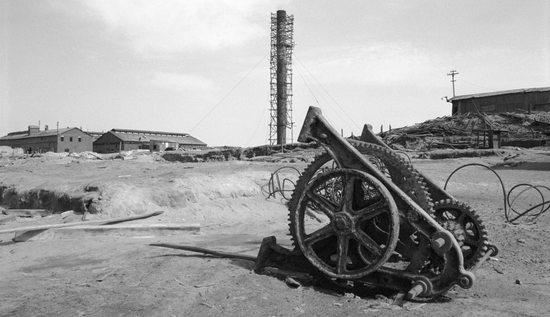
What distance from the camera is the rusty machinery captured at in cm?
450

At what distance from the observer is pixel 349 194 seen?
486 centimetres

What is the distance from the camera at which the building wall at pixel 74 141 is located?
223 ft

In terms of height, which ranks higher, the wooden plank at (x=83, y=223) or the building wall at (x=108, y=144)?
the building wall at (x=108, y=144)

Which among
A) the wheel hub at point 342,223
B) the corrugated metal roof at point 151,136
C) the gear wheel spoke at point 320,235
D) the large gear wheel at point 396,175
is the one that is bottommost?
the gear wheel spoke at point 320,235

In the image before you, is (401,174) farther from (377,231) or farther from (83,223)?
(83,223)

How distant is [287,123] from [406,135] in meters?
13.4

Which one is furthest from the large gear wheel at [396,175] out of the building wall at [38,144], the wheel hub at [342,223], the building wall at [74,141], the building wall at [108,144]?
the building wall at [38,144]

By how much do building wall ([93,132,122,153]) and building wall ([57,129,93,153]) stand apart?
252 inches

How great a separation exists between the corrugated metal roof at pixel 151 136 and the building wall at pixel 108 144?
635 mm

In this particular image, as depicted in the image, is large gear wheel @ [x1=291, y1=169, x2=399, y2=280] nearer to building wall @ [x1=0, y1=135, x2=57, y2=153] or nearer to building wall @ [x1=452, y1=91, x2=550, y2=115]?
building wall @ [x1=452, y1=91, x2=550, y2=115]

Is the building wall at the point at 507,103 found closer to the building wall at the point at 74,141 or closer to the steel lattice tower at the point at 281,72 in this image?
the steel lattice tower at the point at 281,72

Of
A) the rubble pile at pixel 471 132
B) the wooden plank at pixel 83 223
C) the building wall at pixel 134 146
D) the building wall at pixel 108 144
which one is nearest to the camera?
the wooden plank at pixel 83 223

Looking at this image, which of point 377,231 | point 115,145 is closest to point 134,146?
point 115,145

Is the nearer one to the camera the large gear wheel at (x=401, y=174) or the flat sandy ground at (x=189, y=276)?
the flat sandy ground at (x=189, y=276)
